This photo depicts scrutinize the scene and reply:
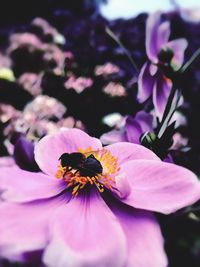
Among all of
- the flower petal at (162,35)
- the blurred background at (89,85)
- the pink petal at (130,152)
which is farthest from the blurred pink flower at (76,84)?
the pink petal at (130,152)

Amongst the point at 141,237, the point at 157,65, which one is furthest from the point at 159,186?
the point at 157,65

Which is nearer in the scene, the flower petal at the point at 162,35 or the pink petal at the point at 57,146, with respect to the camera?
the pink petal at the point at 57,146

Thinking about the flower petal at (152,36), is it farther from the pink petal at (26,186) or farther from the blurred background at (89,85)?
the pink petal at (26,186)

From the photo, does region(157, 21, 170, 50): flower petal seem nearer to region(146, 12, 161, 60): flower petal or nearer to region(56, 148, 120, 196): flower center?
region(146, 12, 161, 60): flower petal

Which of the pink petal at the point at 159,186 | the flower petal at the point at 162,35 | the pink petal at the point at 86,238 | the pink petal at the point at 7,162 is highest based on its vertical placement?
the flower petal at the point at 162,35

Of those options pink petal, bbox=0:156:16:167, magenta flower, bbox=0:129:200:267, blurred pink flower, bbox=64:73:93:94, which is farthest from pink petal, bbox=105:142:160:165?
blurred pink flower, bbox=64:73:93:94

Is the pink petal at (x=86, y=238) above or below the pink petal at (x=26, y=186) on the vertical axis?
below
